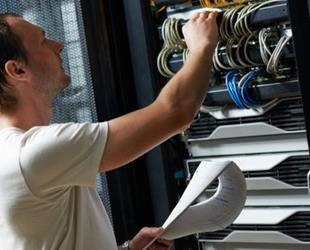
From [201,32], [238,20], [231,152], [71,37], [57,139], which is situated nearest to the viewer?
[57,139]

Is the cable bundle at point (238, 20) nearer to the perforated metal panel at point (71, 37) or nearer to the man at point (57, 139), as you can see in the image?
the man at point (57, 139)

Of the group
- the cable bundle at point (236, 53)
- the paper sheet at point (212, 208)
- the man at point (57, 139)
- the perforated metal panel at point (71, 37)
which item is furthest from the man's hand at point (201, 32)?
the perforated metal panel at point (71, 37)

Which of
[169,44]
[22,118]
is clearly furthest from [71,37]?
[22,118]

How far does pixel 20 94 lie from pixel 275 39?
544 mm

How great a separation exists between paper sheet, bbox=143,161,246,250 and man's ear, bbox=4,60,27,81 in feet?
1.32

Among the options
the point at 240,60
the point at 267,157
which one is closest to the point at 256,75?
the point at 240,60

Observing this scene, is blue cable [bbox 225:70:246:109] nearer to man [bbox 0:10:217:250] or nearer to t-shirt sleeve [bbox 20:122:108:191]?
man [bbox 0:10:217:250]

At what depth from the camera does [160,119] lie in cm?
99

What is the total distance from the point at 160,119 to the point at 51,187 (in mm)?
229

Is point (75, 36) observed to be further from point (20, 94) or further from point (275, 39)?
point (275, 39)

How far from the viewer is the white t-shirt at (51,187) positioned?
0.99 metres

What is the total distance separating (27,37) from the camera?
3.83ft

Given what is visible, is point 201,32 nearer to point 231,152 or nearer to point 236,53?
point 236,53

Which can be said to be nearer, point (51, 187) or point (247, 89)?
point (51, 187)
